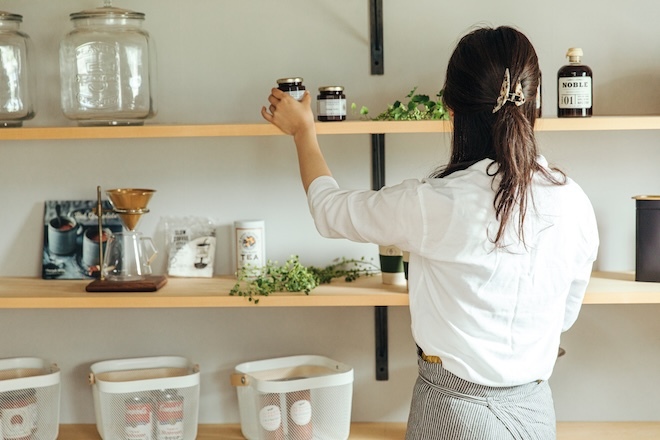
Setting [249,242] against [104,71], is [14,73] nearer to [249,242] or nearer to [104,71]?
[104,71]

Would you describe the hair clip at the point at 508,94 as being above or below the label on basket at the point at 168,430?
above

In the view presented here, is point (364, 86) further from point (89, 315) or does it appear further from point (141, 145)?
point (89, 315)

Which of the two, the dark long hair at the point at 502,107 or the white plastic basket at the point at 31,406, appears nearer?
the dark long hair at the point at 502,107

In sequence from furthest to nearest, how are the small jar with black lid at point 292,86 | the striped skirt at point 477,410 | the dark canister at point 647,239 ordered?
the dark canister at point 647,239 < the small jar with black lid at point 292,86 < the striped skirt at point 477,410

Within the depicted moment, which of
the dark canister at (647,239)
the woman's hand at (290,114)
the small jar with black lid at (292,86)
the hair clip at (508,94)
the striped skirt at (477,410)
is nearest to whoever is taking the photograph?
the hair clip at (508,94)

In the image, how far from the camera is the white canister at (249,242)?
6.98ft

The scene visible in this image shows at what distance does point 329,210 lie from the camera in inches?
57.8

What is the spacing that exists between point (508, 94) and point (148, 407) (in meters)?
1.23

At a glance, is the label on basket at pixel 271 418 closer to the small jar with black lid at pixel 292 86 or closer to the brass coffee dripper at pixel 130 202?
the brass coffee dripper at pixel 130 202

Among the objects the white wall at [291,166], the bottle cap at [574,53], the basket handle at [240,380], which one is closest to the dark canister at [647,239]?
the white wall at [291,166]

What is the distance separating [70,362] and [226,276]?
50 cm

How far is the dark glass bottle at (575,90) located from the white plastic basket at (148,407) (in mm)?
1130

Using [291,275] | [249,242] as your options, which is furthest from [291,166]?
[291,275]

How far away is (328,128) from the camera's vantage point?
1901 mm
